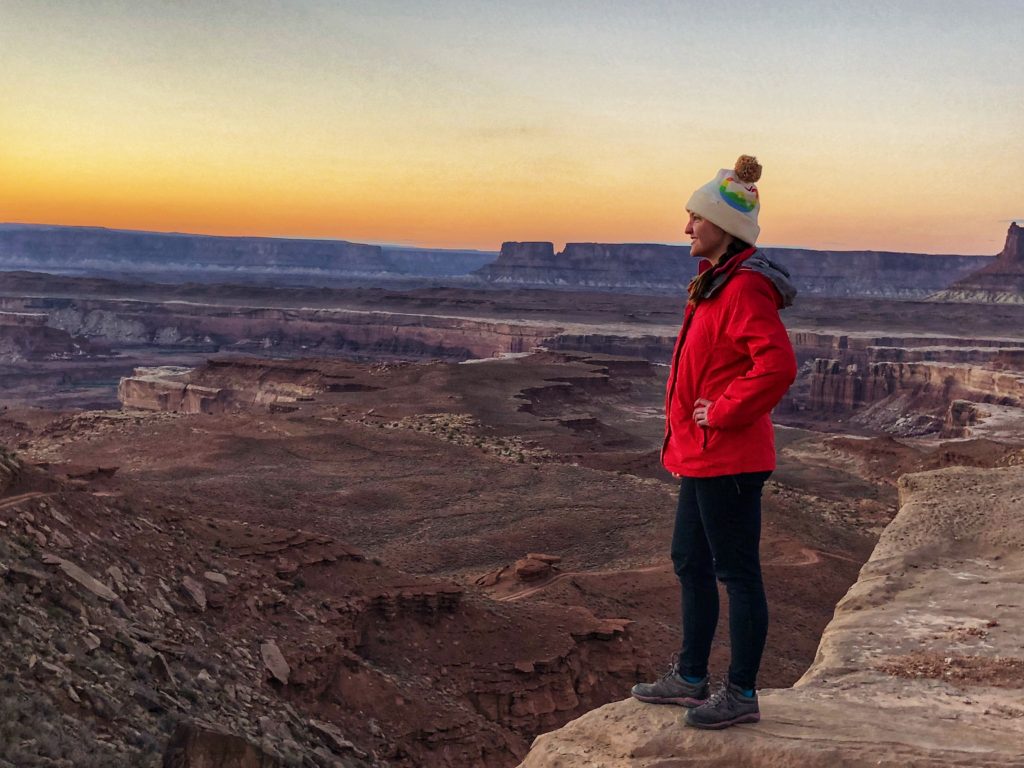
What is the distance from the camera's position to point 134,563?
721 centimetres

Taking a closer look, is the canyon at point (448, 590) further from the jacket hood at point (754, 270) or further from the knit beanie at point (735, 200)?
the knit beanie at point (735, 200)

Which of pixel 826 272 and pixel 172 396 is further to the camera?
pixel 826 272

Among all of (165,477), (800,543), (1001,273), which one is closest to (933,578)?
(800,543)

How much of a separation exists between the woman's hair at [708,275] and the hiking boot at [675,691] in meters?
1.61

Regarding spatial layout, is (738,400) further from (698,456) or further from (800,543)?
(800,543)

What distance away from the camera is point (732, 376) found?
12.8ft

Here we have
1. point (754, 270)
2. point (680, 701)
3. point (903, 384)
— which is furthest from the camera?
point (903, 384)

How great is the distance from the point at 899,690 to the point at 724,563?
1.85m

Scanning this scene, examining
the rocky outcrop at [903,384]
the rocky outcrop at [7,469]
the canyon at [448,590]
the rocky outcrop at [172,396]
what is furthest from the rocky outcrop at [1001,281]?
the rocky outcrop at [7,469]

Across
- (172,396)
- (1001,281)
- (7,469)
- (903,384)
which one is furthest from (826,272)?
(7,469)

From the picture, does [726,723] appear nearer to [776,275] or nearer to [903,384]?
[776,275]

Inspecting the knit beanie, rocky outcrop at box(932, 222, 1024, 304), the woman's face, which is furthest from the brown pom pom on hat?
rocky outcrop at box(932, 222, 1024, 304)

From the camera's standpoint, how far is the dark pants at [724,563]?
3865 millimetres

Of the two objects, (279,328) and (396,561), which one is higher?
(396,561)
